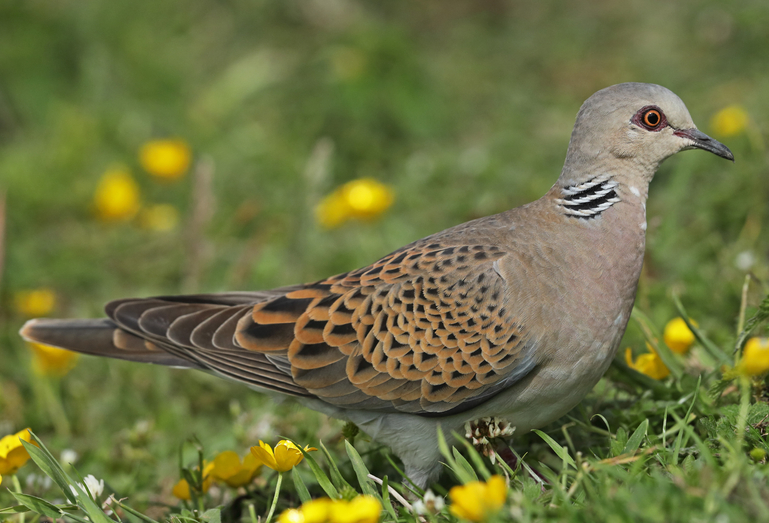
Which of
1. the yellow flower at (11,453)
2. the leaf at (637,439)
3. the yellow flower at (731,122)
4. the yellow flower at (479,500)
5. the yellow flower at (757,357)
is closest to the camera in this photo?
the yellow flower at (479,500)

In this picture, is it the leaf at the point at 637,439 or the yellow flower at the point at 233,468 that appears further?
the yellow flower at the point at 233,468

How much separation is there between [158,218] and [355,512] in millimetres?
4679

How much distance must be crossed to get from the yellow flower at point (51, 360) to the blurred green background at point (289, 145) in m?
0.15

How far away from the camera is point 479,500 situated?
2.13 m

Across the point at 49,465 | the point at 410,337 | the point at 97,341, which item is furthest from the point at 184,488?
the point at 410,337

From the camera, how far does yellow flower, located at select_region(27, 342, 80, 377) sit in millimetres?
4395

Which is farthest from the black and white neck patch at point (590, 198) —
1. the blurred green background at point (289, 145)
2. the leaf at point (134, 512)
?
the leaf at point (134, 512)

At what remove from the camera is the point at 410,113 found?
701cm

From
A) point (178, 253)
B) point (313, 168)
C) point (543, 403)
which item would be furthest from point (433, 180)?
point (543, 403)

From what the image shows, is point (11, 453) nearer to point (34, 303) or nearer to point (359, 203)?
point (34, 303)

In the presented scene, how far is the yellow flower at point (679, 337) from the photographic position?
3.46 meters

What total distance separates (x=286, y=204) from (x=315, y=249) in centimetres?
83

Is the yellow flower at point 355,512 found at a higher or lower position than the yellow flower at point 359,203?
lower

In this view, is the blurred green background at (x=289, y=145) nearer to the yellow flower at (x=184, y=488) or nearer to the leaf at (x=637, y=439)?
the yellow flower at (x=184, y=488)
